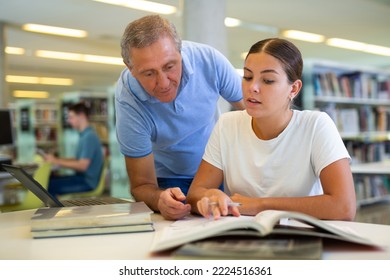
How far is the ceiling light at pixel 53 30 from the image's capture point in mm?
6125

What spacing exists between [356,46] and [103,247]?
29.0 feet

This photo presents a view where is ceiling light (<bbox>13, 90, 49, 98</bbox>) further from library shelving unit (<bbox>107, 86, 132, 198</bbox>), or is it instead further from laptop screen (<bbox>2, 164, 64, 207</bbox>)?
laptop screen (<bbox>2, 164, 64, 207</bbox>)

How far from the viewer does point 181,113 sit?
1.58 meters

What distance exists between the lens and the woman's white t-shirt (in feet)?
3.85

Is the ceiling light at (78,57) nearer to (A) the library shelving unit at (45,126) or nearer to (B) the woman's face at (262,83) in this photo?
(A) the library shelving unit at (45,126)

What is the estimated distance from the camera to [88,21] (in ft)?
19.8

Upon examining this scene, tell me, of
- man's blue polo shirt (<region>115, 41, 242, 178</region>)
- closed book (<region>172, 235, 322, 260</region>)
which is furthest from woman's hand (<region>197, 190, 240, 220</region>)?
man's blue polo shirt (<region>115, 41, 242, 178</region>)

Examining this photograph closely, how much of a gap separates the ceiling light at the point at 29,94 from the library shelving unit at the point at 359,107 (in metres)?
11.7

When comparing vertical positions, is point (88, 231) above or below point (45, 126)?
below

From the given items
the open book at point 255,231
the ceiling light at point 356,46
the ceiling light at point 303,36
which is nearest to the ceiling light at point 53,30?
the ceiling light at point 303,36

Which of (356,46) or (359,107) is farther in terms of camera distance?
(356,46)

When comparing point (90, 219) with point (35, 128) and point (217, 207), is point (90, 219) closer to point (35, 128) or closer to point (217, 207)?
point (217, 207)

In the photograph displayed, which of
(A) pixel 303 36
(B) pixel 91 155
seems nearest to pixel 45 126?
(B) pixel 91 155

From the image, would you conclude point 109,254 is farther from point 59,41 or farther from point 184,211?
point 59,41
